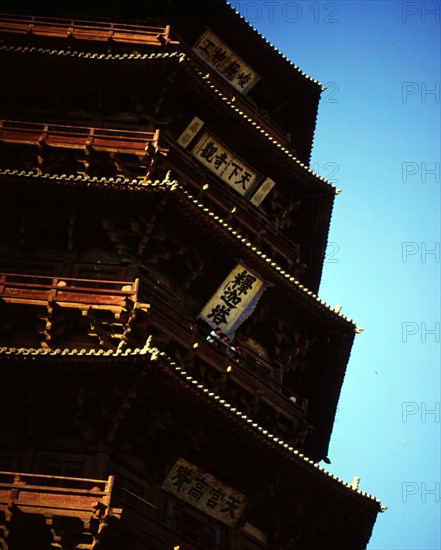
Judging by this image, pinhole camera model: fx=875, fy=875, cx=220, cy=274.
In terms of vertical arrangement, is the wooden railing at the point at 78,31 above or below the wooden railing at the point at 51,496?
above

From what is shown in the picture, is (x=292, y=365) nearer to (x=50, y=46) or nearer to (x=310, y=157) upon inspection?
(x=310, y=157)

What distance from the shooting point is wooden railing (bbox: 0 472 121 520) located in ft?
44.2

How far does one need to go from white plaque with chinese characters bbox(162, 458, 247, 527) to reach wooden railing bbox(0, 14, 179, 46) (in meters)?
10.7

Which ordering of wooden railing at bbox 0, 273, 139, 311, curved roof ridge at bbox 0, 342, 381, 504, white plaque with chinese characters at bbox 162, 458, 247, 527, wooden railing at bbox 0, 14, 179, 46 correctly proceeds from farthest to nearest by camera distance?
wooden railing at bbox 0, 14, 179, 46
wooden railing at bbox 0, 273, 139, 311
white plaque with chinese characters at bbox 162, 458, 247, 527
curved roof ridge at bbox 0, 342, 381, 504

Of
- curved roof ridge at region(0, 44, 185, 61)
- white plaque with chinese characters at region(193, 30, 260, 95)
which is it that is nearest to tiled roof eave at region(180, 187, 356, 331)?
curved roof ridge at region(0, 44, 185, 61)

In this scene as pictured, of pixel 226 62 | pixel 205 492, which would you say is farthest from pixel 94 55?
pixel 205 492

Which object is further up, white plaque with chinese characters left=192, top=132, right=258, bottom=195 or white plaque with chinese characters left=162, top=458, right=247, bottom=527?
white plaque with chinese characters left=192, top=132, right=258, bottom=195

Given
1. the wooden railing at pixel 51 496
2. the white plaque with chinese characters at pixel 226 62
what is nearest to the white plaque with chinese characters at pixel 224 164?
the white plaque with chinese characters at pixel 226 62

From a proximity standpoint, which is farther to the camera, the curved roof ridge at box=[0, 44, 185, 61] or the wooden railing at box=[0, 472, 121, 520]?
the curved roof ridge at box=[0, 44, 185, 61]

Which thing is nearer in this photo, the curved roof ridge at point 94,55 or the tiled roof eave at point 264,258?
the tiled roof eave at point 264,258

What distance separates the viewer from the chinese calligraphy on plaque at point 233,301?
18.9 meters

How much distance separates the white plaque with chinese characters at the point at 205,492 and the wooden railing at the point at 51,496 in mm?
2500

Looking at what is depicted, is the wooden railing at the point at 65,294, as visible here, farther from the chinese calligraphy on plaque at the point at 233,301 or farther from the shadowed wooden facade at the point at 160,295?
the chinese calligraphy on plaque at the point at 233,301

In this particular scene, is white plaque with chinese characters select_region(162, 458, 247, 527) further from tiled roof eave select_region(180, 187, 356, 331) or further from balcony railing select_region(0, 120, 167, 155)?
balcony railing select_region(0, 120, 167, 155)
